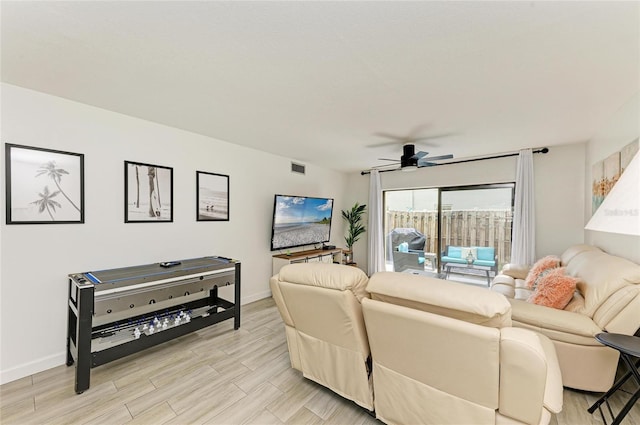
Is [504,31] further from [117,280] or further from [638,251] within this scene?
[117,280]

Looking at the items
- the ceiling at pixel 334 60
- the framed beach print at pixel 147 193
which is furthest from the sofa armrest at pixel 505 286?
the framed beach print at pixel 147 193

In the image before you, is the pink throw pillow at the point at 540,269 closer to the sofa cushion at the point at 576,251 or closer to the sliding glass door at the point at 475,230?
the sofa cushion at the point at 576,251

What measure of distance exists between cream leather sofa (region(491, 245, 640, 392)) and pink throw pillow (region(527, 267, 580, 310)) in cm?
6

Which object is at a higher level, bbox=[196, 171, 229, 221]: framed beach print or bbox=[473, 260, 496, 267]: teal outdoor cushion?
bbox=[196, 171, 229, 221]: framed beach print

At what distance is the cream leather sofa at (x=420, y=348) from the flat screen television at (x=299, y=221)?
92.6 inches

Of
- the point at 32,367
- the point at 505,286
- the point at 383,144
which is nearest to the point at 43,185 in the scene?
the point at 32,367

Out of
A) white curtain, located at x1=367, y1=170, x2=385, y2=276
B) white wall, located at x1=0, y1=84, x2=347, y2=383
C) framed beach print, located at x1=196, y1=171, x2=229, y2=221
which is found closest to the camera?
white wall, located at x1=0, y1=84, x2=347, y2=383

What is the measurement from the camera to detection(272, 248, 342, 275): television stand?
4.12 metres

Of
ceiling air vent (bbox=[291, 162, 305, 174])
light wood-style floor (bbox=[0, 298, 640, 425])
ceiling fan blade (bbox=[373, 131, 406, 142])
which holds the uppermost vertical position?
ceiling fan blade (bbox=[373, 131, 406, 142])

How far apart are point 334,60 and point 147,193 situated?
8.10 ft

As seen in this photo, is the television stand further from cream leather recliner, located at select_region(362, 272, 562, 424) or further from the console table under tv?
cream leather recliner, located at select_region(362, 272, 562, 424)

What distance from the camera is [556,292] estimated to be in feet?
6.95

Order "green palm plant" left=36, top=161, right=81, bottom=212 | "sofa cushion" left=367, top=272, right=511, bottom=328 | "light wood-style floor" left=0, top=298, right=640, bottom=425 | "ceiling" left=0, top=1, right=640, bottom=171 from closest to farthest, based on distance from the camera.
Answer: "sofa cushion" left=367, top=272, right=511, bottom=328 → "ceiling" left=0, top=1, right=640, bottom=171 → "light wood-style floor" left=0, top=298, right=640, bottom=425 → "green palm plant" left=36, top=161, right=81, bottom=212

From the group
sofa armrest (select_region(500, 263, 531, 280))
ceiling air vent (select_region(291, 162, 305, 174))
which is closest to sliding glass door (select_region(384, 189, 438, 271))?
sofa armrest (select_region(500, 263, 531, 280))
